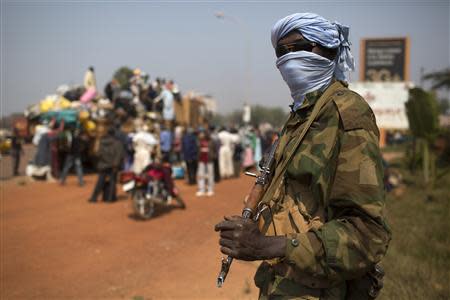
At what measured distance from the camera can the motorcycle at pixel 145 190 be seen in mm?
8227

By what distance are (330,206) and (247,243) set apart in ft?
1.11

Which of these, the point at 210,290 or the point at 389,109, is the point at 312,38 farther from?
the point at 389,109

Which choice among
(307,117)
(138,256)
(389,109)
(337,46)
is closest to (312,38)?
(337,46)

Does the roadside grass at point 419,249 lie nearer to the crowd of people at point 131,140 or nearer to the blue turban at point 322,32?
the blue turban at point 322,32

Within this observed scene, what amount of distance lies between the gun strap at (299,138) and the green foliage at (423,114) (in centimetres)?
1031

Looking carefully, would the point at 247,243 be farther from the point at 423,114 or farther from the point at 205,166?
the point at 423,114

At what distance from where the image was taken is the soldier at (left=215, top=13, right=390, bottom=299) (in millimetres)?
1480

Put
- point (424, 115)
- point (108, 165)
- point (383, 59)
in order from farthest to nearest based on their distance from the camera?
point (383, 59)
point (424, 115)
point (108, 165)

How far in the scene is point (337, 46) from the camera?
5.88 feet

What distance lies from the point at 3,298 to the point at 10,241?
2263 millimetres

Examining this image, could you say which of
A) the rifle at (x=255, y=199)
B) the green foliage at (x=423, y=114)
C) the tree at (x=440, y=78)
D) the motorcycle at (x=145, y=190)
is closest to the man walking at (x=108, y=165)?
the motorcycle at (x=145, y=190)

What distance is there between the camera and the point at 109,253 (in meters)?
6.12

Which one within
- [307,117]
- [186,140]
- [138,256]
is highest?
[307,117]

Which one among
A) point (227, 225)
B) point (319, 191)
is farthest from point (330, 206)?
point (227, 225)
